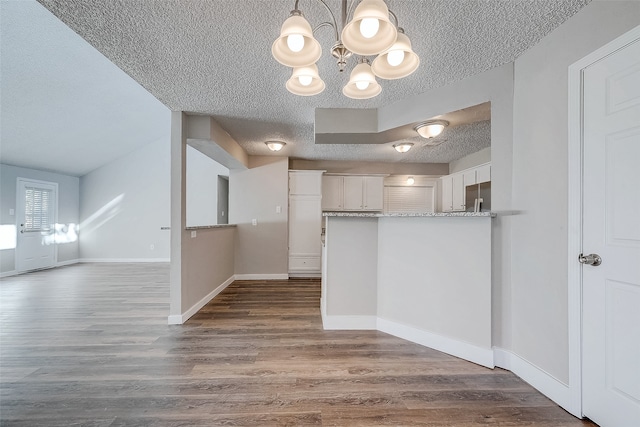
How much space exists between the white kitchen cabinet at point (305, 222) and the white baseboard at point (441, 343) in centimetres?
260

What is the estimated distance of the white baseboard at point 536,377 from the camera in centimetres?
163

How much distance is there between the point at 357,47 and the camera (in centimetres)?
122

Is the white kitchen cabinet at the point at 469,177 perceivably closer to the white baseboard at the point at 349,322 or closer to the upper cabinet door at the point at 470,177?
the upper cabinet door at the point at 470,177

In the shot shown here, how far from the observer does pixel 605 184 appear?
1448 millimetres

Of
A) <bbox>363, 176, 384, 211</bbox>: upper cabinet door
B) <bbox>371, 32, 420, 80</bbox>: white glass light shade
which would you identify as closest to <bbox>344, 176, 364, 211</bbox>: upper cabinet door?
<bbox>363, 176, 384, 211</bbox>: upper cabinet door

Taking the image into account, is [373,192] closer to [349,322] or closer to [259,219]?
[259,219]

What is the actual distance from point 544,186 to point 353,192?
395 cm

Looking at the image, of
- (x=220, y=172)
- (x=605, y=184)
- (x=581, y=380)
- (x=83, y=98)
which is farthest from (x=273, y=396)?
(x=220, y=172)

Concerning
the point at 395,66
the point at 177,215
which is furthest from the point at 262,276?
the point at 395,66

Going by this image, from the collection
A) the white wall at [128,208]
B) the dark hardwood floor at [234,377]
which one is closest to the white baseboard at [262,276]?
the dark hardwood floor at [234,377]

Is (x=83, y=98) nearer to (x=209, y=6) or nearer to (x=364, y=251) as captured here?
(x=209, y=6)

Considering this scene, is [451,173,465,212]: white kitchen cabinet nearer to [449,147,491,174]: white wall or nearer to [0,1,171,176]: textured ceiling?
[449,147,491,174]: white wall

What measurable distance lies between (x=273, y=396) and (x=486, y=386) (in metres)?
1.43

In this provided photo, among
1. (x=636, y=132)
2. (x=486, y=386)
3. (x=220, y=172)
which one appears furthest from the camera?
(x=220, y=172)
